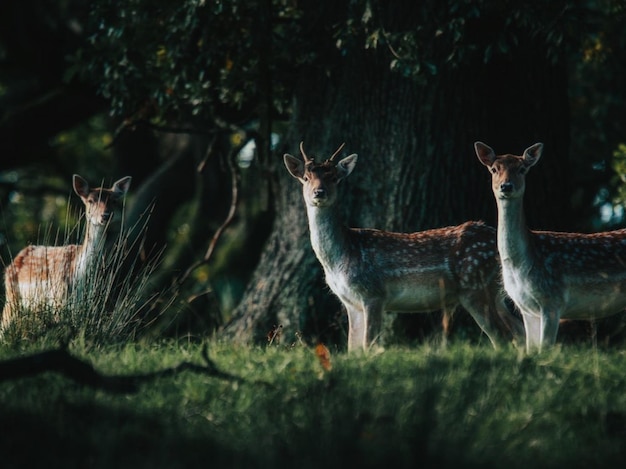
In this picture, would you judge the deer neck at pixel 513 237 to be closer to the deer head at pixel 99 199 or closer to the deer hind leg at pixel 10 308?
the deer hind leg at pixel 10 308

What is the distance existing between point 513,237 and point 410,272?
3.50 feet

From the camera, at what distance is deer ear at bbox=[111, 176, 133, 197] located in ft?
36.9

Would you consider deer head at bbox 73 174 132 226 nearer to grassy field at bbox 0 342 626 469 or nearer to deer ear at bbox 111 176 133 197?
deer ear at bbox 111 176 133 197

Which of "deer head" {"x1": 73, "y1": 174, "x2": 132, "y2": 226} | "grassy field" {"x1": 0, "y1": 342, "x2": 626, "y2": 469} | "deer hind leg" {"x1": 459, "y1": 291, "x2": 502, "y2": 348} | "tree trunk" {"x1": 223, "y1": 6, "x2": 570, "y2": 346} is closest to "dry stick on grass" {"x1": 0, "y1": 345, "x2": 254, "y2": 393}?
"grassy field" {"x1": 0, "y1": 342, "x2": 626, "y2": 469}

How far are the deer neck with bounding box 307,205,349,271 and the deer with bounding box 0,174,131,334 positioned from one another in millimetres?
1716

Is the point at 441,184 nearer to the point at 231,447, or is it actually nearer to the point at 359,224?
the point at 359,224

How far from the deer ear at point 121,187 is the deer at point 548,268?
4116mm

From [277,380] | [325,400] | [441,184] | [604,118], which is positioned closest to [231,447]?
[325,400]

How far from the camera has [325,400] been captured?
5.57m

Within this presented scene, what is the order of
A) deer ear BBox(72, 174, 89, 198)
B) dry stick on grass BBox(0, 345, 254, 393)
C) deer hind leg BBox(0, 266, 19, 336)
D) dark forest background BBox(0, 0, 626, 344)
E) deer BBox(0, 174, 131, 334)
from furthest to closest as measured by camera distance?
deer ear BBox(72, 174, 89, 198), dark forest background BBox(0, 0, 626, 344), deer BBox(0, 174, 131, 334), deer hind leg BBox(0, 266, 19, 336), dry stick on grass BBox(0, 345, 254, 393)

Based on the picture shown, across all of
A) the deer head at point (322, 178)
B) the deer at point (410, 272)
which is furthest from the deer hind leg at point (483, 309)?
the deer head at point (322, 178)

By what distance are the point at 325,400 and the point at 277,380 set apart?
67 cm

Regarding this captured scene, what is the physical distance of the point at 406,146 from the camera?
1068 centimetres

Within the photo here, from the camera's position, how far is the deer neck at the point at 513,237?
8.40 m
